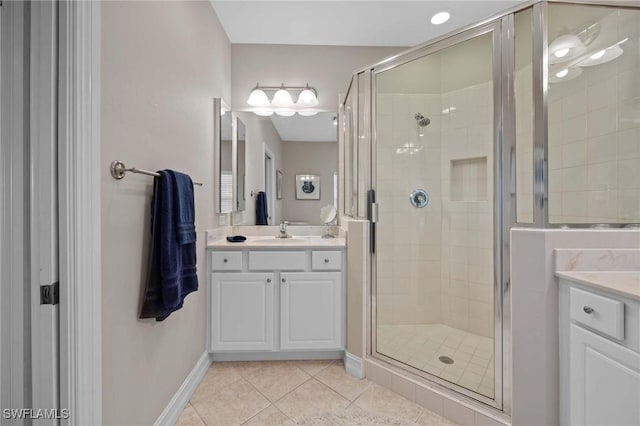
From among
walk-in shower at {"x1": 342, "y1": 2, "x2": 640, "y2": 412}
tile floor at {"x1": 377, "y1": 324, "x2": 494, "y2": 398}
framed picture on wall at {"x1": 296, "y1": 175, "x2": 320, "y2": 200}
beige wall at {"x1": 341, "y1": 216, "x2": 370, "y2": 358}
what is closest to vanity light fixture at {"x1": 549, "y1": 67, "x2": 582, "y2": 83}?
walk-in shower at {"x1": 342, "y1": 2, "x2": 640, "y2": 412}

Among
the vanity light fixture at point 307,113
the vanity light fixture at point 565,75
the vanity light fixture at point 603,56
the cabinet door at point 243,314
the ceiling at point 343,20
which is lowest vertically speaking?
the cabinet door at point 243,314

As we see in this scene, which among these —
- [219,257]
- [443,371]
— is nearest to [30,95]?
[219,257]

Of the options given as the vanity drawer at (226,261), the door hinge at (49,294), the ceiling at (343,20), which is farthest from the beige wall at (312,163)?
the door hinge at (49,294)

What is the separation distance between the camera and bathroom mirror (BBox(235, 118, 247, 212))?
2348 mm

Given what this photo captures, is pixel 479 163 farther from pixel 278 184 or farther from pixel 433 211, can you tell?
A: pixel 278 184

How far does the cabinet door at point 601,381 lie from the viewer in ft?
2.93

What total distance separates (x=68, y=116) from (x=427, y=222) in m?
2.38

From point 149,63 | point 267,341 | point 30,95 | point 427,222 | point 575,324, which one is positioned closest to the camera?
point 30,95

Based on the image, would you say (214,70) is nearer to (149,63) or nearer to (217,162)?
(217,162)

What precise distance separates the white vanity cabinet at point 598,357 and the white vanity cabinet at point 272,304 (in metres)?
1.20

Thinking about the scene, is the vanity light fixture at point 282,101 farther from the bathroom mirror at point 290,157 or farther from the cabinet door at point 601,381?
the cabinet door at point 601,381

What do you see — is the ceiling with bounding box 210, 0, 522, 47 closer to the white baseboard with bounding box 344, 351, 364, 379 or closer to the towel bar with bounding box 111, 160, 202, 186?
the towel bar with bounding box 111, 160, 202, 186

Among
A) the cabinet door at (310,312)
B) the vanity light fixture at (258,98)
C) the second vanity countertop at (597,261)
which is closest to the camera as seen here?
the second vanity countertop at (597,261)

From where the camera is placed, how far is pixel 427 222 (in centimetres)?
240
